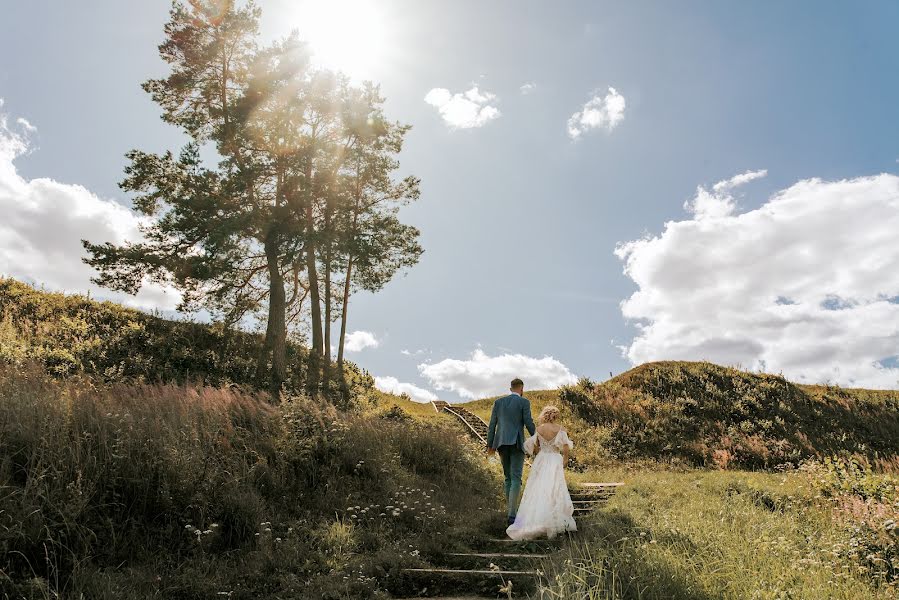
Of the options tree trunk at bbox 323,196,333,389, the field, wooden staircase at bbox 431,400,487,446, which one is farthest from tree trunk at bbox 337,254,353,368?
the field

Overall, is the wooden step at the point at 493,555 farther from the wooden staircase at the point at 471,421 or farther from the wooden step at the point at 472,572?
the wooden staircase at the point at 471,421

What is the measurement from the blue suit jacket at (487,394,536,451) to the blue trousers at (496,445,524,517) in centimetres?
14

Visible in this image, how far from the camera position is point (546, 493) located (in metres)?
9.55

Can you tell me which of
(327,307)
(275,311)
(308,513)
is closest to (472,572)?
(308,513)

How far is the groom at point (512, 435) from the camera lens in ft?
33.1

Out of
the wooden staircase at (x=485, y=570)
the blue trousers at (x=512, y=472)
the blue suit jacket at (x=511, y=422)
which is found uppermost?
the blue suit jacket at (x=511, y=422)

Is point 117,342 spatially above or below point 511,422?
above

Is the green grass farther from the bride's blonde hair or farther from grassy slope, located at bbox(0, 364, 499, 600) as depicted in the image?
grassy slope, located at bbox(0, 364, 499, 600)

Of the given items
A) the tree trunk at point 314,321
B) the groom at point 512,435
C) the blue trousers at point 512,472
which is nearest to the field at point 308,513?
the blue trousers at point 512,472

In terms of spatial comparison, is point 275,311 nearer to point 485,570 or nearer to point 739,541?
point 485,570

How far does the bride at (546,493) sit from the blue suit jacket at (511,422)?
264mm

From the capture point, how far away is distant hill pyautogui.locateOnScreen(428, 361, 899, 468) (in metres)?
22.5

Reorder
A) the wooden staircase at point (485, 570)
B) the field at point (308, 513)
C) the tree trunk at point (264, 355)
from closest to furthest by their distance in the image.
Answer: the field at point (308, 513) < the wooden staircase at point (485, 570) < the tree trunk at point (264, 355)

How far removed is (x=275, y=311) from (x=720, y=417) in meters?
21.5
